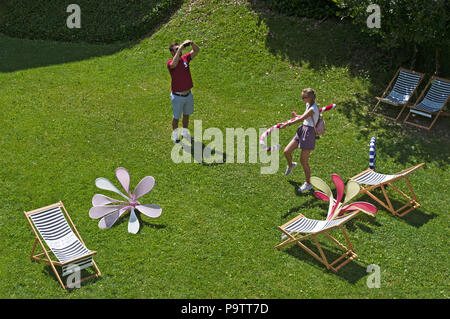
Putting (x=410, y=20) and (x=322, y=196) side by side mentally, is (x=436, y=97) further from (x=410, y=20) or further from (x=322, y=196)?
(x=322, y=196)

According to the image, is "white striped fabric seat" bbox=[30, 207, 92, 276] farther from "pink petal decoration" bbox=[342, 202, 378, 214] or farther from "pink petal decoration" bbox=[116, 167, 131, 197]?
"pink petal decoration" bbox=[342, 202, 378, 214]

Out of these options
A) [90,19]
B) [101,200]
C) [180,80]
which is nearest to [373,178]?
[180,80]

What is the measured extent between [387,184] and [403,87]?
4.35m

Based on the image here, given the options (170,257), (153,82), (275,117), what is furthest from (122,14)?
(170,257)

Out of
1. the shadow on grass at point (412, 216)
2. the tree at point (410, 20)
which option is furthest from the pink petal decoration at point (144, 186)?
the tree at point (410, 20)

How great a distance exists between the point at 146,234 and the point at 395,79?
29.0 feet

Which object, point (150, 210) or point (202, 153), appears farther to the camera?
point (202, 153)

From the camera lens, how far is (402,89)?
1266 centimetres

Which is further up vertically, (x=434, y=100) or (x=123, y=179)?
(x=434, y=100)

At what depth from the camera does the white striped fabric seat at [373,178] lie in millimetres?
9036

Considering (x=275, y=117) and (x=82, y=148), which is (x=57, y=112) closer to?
(x=82, y=148)

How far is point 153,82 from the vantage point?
535 inches

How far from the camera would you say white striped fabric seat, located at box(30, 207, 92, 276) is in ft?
23.9

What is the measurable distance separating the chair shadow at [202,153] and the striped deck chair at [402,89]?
184 inches
